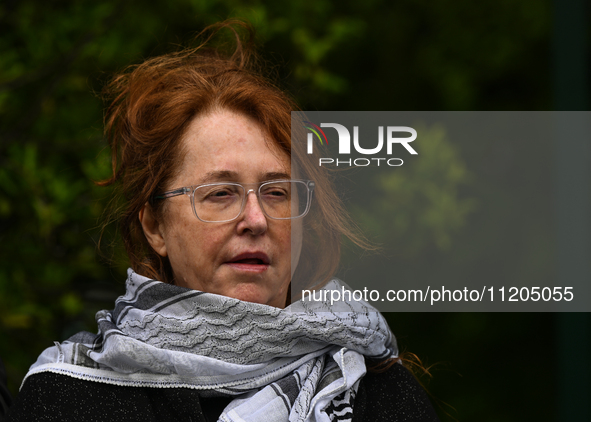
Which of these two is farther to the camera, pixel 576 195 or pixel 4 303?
pixel 576 195

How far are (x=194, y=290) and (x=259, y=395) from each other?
315mm

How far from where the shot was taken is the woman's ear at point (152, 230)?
69.5 inches

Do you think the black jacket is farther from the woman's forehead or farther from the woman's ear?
the woman's forehead

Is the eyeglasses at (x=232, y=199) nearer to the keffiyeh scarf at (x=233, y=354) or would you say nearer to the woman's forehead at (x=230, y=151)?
the woman's forehead at (x=230, y=151)

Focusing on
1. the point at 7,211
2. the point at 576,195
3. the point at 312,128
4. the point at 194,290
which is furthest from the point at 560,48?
the point at 7,211

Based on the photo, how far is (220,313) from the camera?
1.62 m

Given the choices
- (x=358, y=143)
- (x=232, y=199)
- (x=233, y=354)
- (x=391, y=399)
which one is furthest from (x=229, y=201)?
(x=358, y=143)

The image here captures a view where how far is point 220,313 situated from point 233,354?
11 centimetres

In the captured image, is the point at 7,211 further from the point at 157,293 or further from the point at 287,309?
the point at 287,309

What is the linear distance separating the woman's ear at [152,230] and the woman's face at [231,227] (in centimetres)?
6

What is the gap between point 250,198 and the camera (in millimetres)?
1615

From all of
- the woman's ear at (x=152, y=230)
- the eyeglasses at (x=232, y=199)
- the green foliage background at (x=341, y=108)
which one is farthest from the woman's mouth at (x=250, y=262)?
the green foliage background at (x=341, y=108)

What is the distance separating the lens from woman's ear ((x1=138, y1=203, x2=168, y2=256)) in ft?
5.79

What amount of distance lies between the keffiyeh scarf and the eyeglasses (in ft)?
0.70
